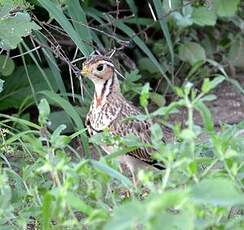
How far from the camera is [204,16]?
533 cm

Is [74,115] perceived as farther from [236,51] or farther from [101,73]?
[236,51]

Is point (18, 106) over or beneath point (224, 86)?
over

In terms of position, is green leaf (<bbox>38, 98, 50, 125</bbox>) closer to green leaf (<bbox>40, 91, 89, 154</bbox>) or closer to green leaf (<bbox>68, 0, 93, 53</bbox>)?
green leaf (<bbox>40, 91, 89, 154</bbox>)

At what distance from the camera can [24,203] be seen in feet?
10.8

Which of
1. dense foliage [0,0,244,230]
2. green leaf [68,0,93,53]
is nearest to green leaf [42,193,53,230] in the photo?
dense foliage [0,0,244,230]

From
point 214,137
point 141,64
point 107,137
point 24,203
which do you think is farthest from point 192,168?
point 141,64

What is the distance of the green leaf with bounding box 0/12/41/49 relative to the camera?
394cm

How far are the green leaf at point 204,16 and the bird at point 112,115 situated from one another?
1.21 m

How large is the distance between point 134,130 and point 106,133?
92 centimetres

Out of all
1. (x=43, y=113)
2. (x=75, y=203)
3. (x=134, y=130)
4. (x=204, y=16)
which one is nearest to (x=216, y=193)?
(x=75, y=203)

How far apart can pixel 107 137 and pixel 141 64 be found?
2587 millimetres

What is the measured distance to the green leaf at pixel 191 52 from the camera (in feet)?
18.3

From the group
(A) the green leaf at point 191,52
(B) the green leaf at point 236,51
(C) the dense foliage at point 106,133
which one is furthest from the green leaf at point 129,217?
(B) the green leaf at point 236,51

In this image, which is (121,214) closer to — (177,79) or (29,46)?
(29,46)
